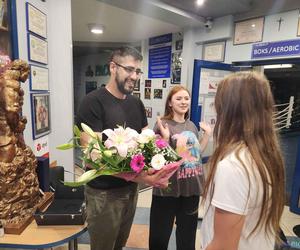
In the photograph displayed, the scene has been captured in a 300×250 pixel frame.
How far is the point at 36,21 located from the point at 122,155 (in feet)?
5.47

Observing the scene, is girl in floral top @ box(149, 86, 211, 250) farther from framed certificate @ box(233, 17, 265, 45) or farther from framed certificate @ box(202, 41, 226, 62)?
framed certificate @ box(202, 41, 226, 62)

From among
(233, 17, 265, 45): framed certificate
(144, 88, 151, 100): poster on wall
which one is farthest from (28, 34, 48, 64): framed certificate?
(144, 88, 151, 100): poster on wall

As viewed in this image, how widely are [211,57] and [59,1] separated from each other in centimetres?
248

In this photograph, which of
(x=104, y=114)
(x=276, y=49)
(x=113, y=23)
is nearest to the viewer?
(x=104, y=114)

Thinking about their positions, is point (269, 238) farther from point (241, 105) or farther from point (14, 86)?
point (14, 86)

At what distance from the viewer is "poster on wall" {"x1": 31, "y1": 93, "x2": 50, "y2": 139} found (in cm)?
202

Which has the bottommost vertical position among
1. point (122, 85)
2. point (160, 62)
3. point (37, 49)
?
point (122, 85)

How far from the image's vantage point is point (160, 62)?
483cm

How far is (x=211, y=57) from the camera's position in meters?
3.90

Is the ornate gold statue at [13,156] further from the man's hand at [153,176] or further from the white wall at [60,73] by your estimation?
the white wall at [60,73]

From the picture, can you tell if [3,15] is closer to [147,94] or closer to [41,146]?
[41,146]

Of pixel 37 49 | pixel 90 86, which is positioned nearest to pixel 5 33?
pixel 37 49

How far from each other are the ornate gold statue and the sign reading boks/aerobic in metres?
3.03

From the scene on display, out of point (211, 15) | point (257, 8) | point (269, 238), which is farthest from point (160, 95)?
point (269, 238)
